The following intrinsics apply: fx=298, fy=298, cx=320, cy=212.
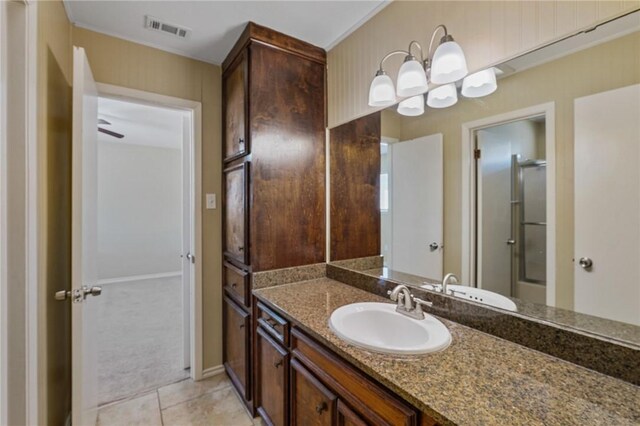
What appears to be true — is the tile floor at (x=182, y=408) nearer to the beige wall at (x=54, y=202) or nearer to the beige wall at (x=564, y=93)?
the beige wall at (x=54, y=202)

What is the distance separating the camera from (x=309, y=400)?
1.25m

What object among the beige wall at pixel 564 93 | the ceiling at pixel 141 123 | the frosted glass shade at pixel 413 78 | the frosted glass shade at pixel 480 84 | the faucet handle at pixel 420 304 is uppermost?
the ceiling at pixel 141 123

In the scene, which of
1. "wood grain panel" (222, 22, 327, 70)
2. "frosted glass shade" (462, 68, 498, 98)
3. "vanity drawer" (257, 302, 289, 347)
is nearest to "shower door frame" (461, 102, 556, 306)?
"frosted glass shade" (462, 68, 498, 98)

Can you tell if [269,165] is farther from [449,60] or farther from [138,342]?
[138,342]

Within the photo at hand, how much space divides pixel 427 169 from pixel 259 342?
136 cm

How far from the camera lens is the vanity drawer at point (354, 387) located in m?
0.85

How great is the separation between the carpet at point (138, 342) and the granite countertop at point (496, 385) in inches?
72.2

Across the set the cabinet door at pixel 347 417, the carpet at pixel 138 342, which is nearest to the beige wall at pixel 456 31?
the cabinet door at pixel 347 417

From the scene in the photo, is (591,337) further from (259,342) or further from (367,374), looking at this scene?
(259,342)

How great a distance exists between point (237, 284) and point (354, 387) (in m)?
1.21

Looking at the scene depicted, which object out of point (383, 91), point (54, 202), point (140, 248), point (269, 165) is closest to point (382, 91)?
point (383, 91)

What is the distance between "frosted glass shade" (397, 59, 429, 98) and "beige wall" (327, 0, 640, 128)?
155mm

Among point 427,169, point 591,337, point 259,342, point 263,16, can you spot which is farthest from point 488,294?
point 263,16

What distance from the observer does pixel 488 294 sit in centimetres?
130
